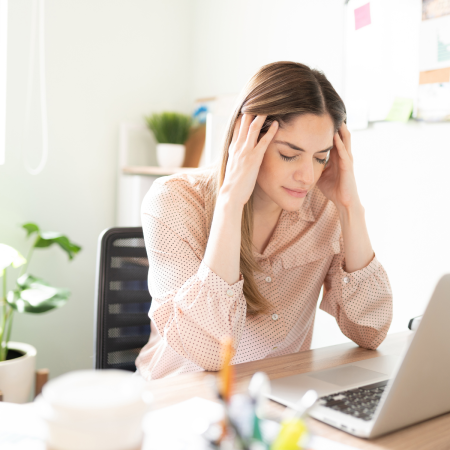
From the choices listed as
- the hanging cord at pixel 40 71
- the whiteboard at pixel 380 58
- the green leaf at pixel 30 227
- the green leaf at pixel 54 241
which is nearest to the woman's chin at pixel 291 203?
the whiteboard at pixel 380 58

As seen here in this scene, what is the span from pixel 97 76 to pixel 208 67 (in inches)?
21.3

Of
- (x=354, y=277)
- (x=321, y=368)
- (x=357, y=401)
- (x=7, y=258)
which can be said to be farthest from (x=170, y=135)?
(x=357, y=401)

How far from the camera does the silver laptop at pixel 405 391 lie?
2.02 ft

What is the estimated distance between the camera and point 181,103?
2.68 meters

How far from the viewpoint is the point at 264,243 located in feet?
4.37

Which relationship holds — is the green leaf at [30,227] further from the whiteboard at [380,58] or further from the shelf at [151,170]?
the whiteboard at [380,58]

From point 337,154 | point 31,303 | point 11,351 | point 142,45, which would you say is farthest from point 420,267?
point 142,45

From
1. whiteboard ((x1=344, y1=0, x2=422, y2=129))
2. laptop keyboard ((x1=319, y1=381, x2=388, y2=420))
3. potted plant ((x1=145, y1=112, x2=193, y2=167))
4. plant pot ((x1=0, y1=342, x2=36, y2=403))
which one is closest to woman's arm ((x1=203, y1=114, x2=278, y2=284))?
laptop keyboard ((x1=319, y1=381, x2=388, y2=420))

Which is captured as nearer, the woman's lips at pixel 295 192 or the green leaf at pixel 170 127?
the woman's lips at pixel 295 192

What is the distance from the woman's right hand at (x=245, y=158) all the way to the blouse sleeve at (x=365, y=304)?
1.07 ft

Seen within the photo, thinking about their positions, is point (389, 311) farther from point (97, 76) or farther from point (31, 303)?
point (97, 76)

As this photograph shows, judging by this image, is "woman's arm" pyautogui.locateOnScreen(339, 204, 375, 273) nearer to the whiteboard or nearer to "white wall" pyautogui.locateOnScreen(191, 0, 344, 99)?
the whiteboard

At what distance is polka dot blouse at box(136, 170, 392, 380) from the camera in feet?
3.28

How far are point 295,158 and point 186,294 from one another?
408 millimetres
